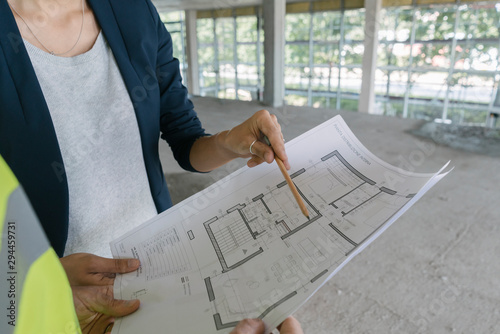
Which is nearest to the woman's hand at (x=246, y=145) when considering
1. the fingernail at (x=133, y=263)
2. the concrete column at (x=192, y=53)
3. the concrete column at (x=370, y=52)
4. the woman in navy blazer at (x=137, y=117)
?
the woman in navy blazer at (x=137, y=117)

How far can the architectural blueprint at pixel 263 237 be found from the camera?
0.60 m

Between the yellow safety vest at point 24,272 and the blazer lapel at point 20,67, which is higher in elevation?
the blazer lapel at point 20,67

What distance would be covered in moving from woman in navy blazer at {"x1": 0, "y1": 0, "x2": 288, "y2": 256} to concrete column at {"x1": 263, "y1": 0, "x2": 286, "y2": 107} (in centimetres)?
716

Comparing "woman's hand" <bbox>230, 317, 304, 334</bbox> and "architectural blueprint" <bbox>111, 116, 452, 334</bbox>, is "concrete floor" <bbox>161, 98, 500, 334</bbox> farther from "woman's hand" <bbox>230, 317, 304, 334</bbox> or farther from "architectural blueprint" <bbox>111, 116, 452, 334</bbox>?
"woman's hand" <bbox>230, 317, 304, 334</bbox>

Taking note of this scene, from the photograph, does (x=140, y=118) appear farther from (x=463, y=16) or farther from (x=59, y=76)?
(x=463, y=16)

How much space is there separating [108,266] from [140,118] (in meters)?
0.37

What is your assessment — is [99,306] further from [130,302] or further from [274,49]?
[274,49]

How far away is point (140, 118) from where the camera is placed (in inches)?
36.2

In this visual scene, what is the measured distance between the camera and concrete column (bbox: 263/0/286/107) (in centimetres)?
766

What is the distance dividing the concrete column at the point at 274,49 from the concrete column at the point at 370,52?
3624mm

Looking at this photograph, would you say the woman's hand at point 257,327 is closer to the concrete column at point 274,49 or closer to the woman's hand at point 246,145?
the woman's hand at point 246,145

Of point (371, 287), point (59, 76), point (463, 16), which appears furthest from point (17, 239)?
point (463, 16)

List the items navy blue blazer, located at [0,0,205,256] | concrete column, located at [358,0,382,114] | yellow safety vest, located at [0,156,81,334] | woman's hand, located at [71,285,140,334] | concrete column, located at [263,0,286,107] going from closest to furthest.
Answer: yellow safety vest, located at [0,156,81,334] → woman's hand, located at [71,285,140,334] → navy blue blazer, located at [0,0,205,256] → concrete column, located at [263,0,286,107] → concrete column, located at [358,0,382,114]

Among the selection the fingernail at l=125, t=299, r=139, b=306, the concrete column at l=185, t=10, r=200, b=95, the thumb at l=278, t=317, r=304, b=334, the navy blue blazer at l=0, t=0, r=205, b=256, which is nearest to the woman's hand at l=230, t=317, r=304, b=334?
the thumb at l=278, t=317, r=304, b=334
